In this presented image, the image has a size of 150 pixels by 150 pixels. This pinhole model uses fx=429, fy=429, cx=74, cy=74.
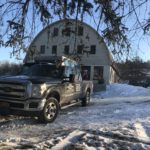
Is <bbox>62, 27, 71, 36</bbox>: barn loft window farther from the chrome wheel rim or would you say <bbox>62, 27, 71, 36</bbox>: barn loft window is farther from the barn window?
the barn window

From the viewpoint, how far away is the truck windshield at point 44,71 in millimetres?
14828

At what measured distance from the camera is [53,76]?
14.7m

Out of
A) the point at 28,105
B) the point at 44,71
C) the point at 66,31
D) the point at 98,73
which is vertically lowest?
the point at 28,105

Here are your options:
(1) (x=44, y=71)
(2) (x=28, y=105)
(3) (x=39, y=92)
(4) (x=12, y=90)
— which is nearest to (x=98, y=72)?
(1) (x=44, y=71)

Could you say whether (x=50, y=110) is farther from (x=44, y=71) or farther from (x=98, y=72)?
(x=98, y=72)

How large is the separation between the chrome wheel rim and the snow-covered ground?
271 mm

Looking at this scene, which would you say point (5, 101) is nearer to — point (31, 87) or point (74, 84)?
point (31, 87)

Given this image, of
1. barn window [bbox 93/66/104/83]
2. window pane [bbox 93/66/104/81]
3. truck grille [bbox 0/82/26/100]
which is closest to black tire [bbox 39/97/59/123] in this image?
truck grille [bbox 0/82/26/100]

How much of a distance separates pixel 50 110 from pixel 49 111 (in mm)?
61

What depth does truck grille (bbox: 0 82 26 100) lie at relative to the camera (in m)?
13.0

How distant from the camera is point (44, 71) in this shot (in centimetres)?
1500

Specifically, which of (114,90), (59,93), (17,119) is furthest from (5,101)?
(114,90)

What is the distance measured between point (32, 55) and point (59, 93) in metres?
4.90

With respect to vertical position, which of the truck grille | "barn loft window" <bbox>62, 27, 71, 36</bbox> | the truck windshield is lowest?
the truck grille
